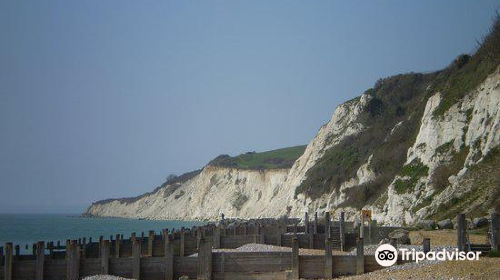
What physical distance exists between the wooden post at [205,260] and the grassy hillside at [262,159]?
108m

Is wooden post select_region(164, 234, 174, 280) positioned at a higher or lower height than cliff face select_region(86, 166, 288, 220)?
lower

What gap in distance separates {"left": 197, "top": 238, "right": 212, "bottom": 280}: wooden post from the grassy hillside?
108 metres

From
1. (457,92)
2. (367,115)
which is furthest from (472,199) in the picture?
(367,115)

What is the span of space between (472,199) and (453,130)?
12635 mm

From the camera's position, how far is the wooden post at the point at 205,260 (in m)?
19.3

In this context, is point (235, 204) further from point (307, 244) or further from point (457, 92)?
point (307, 244)

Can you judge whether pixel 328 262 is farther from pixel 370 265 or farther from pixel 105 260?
pixel 105 260

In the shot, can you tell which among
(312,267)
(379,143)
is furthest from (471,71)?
(312,267)

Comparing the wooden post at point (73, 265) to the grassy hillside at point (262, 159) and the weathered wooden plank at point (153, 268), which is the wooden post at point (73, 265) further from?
the grassy hillside at point (262, 159)

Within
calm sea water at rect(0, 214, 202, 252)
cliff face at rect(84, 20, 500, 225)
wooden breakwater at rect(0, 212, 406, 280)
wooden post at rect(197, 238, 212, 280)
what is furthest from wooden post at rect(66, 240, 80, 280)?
calm sea water at rect(0, 214, 202, 252)

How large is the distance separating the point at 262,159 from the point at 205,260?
127471mm

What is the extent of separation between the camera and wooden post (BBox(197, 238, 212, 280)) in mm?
19281

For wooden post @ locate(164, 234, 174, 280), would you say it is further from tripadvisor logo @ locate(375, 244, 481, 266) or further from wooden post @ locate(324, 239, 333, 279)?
tripadvisor logo @ locate(375, 244, 481, 266)

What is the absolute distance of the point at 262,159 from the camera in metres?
147
